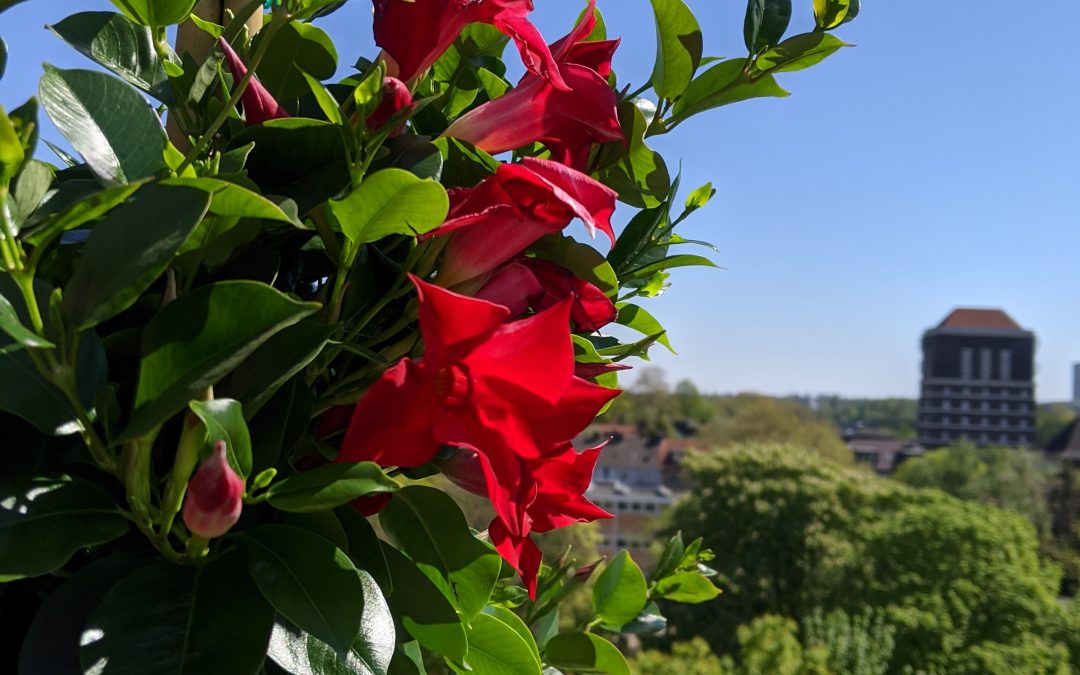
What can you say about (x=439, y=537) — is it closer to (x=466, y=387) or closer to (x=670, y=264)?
(x=466, y=387)

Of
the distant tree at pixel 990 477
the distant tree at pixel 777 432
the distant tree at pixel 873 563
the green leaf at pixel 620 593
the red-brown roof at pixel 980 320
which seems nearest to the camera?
the green leaf at pixel 620 593

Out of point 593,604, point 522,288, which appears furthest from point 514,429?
point 593,604

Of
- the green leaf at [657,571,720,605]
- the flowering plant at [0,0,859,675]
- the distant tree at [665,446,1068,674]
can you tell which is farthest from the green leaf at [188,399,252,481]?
the distant tree at [665,446,1068,674]

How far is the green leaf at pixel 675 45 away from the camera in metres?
0.46

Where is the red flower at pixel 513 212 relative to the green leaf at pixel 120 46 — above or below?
below

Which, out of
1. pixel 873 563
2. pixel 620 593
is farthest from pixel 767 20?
pixel 873 563

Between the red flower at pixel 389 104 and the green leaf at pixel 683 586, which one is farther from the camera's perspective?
the green leaf at pixel 683 586

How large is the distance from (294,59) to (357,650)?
Answer: 28cm

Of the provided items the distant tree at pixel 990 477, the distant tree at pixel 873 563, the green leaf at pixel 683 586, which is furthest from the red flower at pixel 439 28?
the distant tree at pixel 990 477

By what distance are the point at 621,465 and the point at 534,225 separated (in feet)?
91.3

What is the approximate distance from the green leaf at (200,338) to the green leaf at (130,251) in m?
0.02

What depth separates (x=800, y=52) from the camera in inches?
17.8

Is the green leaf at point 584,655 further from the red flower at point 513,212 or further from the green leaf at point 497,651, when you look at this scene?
the red flower at point 513,212

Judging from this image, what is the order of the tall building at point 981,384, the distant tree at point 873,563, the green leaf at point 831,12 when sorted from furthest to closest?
the tall building at point 981,384
the distant tree at point 873,563
the green leaf at point 831,12
